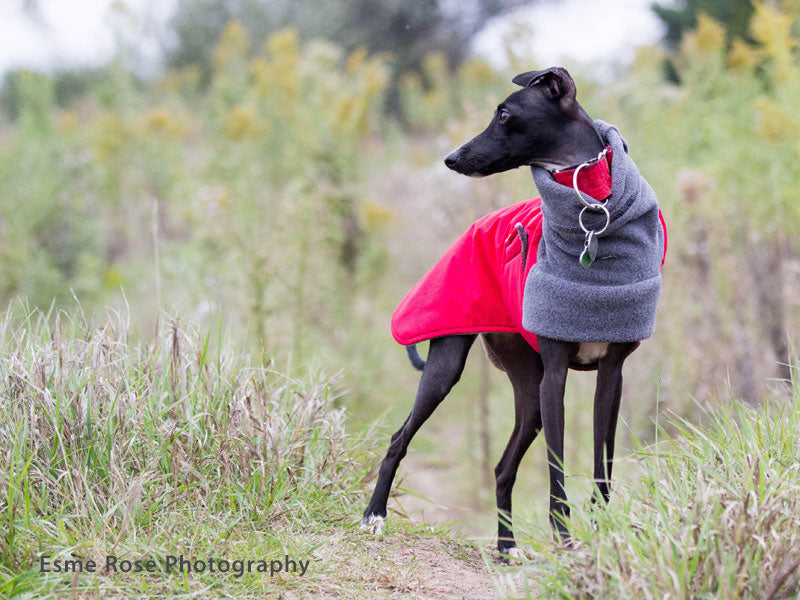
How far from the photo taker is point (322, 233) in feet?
19.9

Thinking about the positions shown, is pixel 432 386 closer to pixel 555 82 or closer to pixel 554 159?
pixel 554 159

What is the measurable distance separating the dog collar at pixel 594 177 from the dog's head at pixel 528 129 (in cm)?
7

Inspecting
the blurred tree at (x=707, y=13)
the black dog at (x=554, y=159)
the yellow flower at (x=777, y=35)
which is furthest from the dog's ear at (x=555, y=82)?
the blurred tree at (x=707, y=13)

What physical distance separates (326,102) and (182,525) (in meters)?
5.50

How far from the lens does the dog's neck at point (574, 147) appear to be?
243 centimetres

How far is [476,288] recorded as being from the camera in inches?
108

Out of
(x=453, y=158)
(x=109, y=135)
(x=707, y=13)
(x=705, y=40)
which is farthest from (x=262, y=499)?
(x=707, y=13)

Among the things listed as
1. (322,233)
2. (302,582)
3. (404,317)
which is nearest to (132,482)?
(302,582)

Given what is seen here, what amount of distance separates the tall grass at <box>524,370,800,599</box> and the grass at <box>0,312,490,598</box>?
2.38 ft

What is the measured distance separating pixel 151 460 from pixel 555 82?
1720mm

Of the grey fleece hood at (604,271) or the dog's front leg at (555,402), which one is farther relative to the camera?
the dog's front leg at (555,402)

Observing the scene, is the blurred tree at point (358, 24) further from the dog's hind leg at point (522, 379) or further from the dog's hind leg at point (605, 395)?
the dog's hind leg at point (605, 395)

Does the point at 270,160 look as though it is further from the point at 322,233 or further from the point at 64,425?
the point at 64,425

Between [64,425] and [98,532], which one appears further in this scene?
[64,425]
